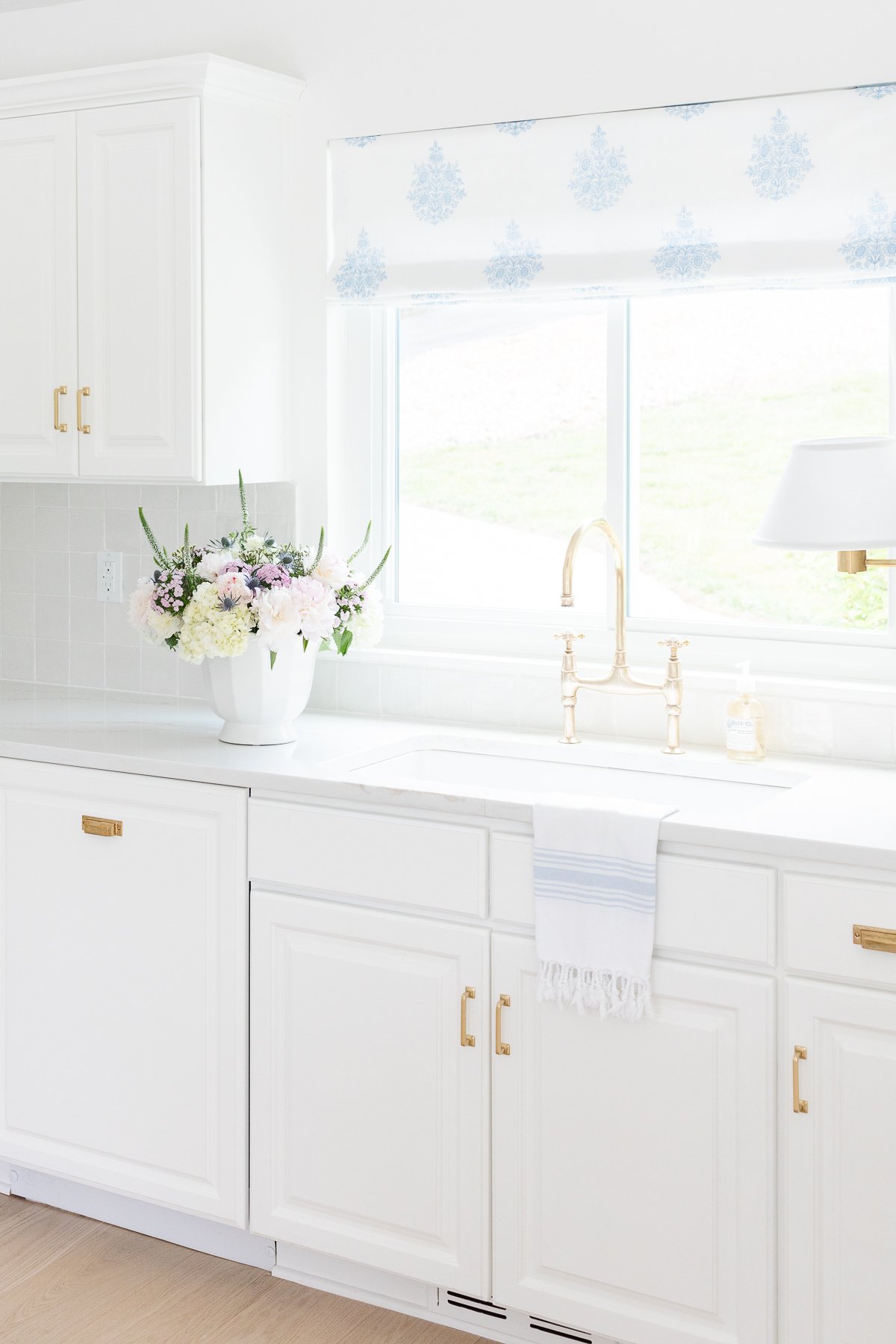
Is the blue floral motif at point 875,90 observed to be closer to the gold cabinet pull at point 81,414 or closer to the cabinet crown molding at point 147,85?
the cabinet crown molding at point 147,85

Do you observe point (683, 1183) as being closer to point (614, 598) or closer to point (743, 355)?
point (614, 598)

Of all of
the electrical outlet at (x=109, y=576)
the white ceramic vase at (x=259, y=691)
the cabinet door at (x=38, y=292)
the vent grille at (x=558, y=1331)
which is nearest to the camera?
the vent grille at (x=558, y=1331)

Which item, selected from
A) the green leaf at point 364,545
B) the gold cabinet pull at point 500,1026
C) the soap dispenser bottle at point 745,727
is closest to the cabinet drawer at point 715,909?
the gold cabinet pull at point 500,1026

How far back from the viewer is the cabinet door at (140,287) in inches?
103

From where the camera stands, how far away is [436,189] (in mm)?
2693

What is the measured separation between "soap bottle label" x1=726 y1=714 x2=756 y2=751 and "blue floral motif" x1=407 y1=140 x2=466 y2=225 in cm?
112

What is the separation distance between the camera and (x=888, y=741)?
7.83 feet

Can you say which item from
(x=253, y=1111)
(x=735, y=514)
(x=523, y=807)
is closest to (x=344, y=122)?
(x=735, y=514)

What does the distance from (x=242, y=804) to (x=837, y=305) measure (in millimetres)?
1376

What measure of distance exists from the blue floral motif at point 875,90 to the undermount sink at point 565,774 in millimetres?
1139

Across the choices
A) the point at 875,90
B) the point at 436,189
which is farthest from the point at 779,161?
the point at 436,189

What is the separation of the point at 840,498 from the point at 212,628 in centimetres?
107

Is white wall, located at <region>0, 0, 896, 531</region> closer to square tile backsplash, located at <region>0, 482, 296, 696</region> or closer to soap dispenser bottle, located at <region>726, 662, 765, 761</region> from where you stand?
square tile backsplash, located at <region>0, 482, 296, 696</region>

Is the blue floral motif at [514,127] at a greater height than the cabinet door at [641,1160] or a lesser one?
greater
